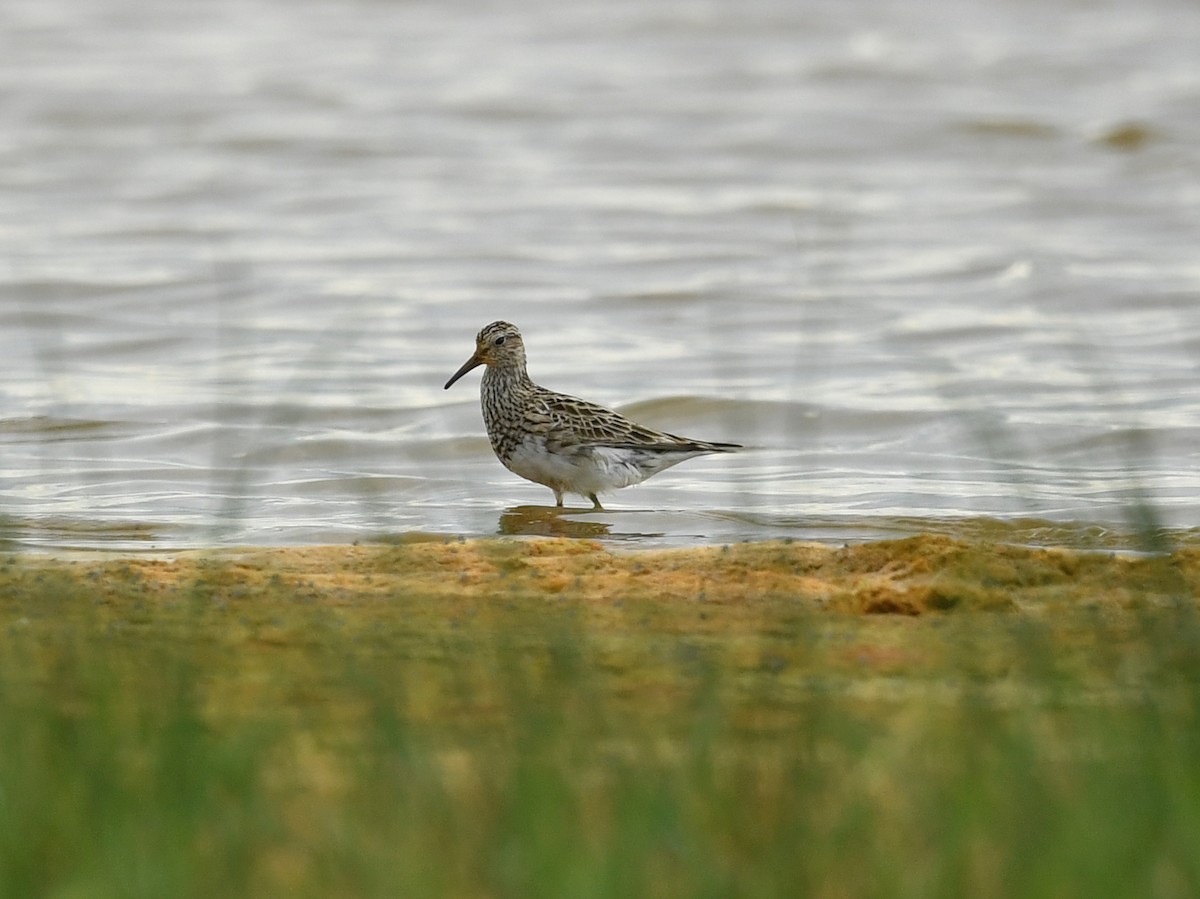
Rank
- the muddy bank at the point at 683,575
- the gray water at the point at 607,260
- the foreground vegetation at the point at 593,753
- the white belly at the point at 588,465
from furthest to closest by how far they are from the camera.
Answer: the gray water at the point at 607,260, the white belly at the point at 588,465, the muddy bank at the point at 683,575, the foreground vegetation at the point at 593,753

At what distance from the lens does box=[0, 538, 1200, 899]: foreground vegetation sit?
3.31m

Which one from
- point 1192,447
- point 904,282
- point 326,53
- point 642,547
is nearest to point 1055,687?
point 642,547

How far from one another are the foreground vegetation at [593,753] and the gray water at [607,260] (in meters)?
0.65

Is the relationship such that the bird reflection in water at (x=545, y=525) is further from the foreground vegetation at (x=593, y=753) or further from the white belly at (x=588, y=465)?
the foreground vegetation at (x=593, y=753)

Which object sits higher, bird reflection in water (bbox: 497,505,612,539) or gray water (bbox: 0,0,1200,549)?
gray water (bbox: 0,0,1200,549)

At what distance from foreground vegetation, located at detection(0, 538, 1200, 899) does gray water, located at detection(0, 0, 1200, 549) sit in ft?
2.13

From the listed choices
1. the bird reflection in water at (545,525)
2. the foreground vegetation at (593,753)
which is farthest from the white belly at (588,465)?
the foreground vegetation at (593,753)

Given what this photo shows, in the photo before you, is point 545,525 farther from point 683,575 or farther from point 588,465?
point 683,575

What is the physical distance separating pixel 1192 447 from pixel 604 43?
17519 mm

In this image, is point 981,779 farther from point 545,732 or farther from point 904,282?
point 904,282

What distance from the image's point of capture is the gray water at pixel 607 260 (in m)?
9.25

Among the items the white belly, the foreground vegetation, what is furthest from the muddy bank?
the white belly

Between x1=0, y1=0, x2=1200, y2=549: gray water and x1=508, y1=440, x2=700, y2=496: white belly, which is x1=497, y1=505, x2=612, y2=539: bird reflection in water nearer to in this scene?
x1=0, y1=0, x2=1200, y2=549: gray water

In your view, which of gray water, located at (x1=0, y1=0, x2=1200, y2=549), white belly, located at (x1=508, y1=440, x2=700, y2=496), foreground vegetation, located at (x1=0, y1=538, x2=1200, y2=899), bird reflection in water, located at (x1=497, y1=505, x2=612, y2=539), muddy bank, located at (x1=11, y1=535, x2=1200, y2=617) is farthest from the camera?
gray water, located at (x1=0, y1=0, x2=1200, y2=549)
